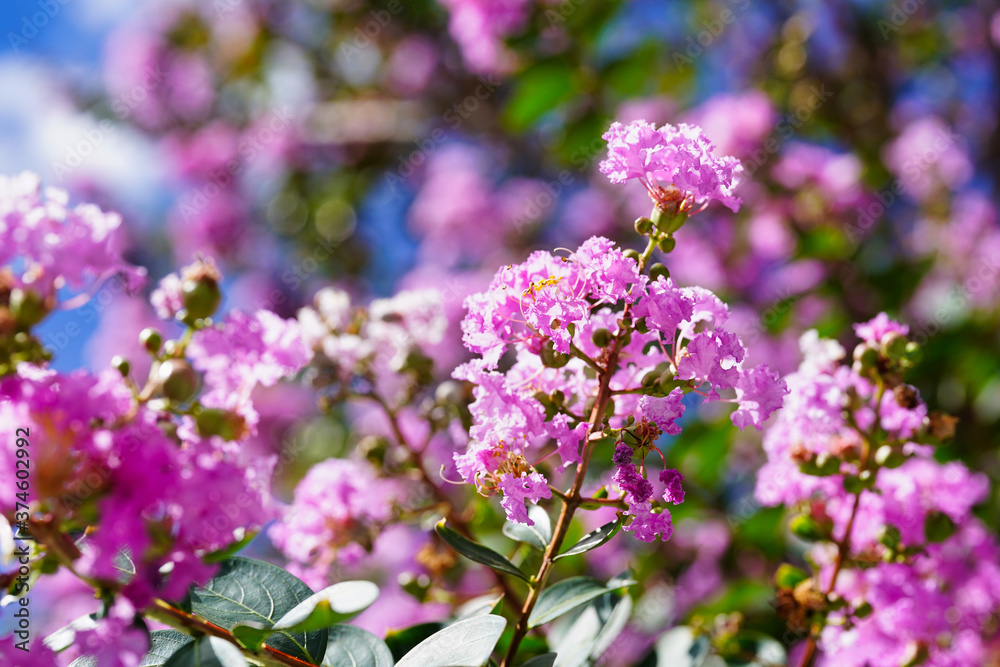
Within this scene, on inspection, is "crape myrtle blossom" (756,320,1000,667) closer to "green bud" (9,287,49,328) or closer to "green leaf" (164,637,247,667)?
"green leaf" (164,637,247,667)

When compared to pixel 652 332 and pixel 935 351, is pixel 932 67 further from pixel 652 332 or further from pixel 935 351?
pixel 652 332

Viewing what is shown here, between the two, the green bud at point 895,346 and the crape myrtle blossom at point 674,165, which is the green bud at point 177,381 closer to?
the crape myrtle blossom at point 674,165

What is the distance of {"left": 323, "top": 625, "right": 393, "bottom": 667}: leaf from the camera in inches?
39.4

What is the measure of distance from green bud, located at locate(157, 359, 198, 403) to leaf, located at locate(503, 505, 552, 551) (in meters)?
0.46

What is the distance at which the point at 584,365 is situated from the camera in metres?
0.99

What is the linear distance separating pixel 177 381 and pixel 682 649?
0.92m

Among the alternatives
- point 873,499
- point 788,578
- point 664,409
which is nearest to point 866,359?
point 873,499

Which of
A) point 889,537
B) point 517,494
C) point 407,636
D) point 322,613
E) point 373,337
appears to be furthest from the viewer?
point 373,337

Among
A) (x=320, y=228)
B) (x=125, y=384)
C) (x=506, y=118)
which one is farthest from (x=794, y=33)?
(x=125, y=384)

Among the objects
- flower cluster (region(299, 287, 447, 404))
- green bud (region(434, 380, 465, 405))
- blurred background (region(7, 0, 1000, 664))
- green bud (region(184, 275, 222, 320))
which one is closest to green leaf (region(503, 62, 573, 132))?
blurred background (region(7, 0, 1000, 664))

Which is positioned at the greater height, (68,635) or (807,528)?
(68,635)

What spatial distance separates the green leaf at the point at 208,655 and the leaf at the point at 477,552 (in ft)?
0.88

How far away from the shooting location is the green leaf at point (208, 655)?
798 mm

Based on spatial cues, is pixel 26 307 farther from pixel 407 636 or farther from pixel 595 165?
pixel 595 165
